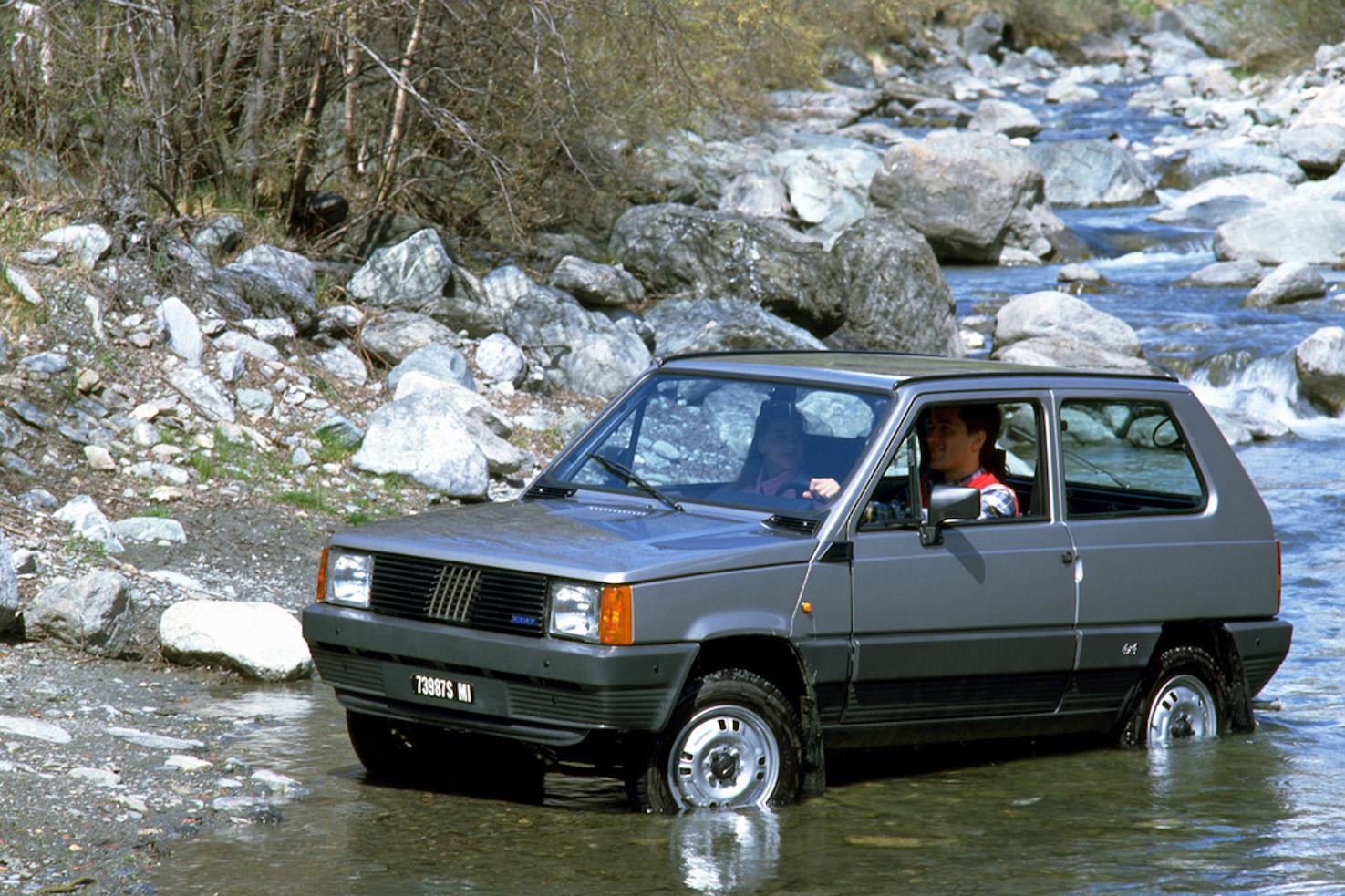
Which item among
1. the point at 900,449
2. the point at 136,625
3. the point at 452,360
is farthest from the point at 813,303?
the point at 900,449

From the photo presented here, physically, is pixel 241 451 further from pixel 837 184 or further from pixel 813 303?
pixel 837 184

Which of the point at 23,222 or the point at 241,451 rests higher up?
the point at 23,222

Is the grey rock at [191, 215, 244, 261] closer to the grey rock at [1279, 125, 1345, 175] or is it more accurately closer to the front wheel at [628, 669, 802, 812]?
the front wheel at [628, 669, 802, 812]

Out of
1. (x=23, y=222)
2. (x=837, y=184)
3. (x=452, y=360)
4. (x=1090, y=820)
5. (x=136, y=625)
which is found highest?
(x=837, y=184)

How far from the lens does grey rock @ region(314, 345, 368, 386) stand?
14070mm

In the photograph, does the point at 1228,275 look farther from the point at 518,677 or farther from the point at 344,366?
the point at 518,677

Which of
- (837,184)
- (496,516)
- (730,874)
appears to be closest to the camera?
(730,874)

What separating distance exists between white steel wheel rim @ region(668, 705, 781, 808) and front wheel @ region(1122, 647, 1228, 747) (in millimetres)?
2063

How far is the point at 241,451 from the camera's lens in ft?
39.6

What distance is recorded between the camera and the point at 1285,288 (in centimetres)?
2434

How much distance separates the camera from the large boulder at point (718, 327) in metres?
16.8

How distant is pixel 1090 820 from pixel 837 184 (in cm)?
2125

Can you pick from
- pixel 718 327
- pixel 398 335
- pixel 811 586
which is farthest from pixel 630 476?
pixel 718 327

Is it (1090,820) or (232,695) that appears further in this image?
(232,695)
